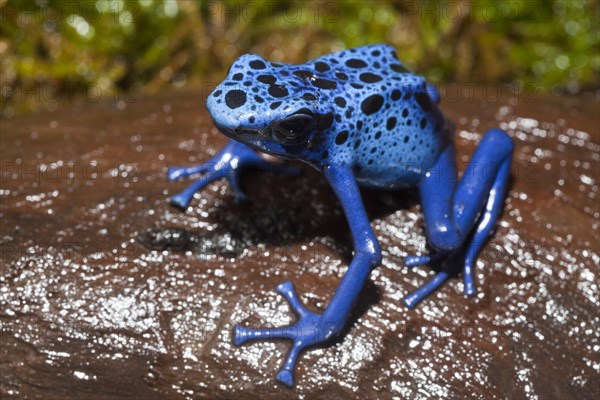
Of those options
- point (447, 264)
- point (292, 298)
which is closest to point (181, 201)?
point (292, 298)

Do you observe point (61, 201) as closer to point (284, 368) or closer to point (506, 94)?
point (284, 368)

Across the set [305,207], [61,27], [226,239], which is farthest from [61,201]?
[61,27]

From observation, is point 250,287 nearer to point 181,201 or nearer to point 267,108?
point 181,201

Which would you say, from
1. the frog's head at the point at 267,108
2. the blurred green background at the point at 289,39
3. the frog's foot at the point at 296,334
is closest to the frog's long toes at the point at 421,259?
the frog's foot at the point at 296,334

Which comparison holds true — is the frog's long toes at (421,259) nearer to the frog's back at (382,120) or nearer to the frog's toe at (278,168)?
the frog's back at (382,120)

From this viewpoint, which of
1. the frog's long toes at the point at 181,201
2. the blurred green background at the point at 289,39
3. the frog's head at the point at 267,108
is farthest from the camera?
the blurred green background at the point at 289,39

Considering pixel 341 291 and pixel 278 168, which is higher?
pixel 278 168
